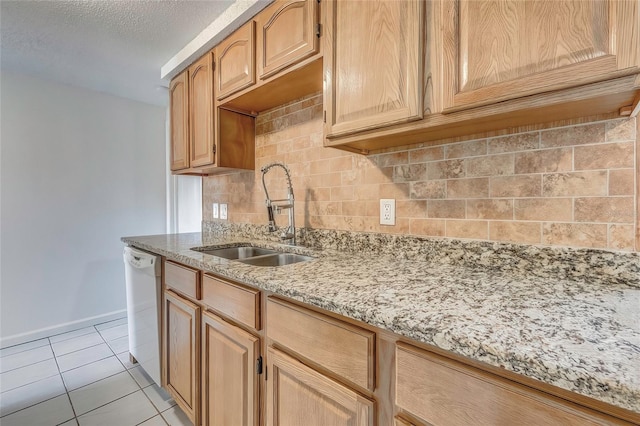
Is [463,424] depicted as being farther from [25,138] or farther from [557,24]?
[25,138]

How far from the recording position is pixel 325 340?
0.79 m

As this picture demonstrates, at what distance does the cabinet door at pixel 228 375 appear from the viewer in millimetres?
1055

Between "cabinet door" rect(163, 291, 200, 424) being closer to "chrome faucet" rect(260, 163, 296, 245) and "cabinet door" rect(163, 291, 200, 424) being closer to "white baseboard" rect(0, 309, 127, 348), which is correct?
"chrome faucet" rect(260, 163, 296, 245)

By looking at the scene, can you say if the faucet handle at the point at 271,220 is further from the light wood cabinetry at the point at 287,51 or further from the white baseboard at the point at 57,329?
the white baseboard at the point at 57,329

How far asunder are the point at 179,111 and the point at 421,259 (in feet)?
6.63

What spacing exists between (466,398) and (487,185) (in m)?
0.76

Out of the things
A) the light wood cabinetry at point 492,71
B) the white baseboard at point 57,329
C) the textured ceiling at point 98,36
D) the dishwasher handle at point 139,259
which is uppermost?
the textured ceiling at point 98,36

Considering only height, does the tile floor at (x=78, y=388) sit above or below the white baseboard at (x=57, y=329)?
below

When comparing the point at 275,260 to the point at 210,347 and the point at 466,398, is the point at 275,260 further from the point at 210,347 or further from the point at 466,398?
the point at 466,398

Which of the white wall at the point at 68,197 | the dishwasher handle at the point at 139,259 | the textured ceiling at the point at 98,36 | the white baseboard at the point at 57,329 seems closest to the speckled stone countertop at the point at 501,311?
the dishwasher handle at the point at 139,259

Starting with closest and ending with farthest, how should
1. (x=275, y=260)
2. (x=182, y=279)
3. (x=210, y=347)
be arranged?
(x=210, y=347) → (x=182, y=279) → (x=275, y=260)

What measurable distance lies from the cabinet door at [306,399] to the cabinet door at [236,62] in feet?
4.49

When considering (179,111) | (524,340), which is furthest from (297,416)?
(179,111)

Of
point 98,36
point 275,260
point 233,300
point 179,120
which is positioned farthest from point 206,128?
point 233,300
